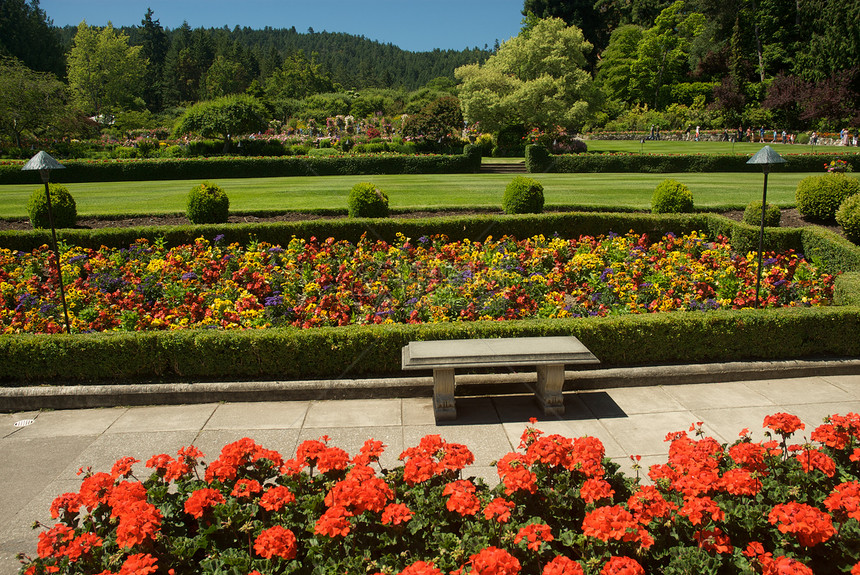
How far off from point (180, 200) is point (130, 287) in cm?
922

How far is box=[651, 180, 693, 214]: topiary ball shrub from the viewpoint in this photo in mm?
12805

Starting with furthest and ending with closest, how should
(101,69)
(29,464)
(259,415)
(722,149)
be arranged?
(101,69) → (722,149) → (259,415) → (29,464)

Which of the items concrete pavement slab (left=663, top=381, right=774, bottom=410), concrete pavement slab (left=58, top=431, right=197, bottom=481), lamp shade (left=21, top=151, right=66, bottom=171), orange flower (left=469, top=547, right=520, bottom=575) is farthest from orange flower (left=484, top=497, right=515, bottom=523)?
lamp shade (left=21, top=151, right=66, bottom=171)

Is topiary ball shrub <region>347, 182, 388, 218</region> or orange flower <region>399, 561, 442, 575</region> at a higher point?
topiary ball shrub <region>347, 182, 388, 218</region>

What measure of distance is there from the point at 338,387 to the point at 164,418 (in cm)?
166

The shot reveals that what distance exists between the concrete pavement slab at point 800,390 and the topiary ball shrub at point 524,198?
7.39 m

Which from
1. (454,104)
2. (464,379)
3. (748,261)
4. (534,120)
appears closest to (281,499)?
(464,379)

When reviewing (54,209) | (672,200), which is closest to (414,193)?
(672,200)

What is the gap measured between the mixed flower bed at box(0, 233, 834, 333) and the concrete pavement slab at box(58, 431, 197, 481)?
191cm

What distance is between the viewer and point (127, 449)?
518 centimetres

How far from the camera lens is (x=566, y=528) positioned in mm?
3406

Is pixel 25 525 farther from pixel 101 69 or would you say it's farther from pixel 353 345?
pixel 101 69

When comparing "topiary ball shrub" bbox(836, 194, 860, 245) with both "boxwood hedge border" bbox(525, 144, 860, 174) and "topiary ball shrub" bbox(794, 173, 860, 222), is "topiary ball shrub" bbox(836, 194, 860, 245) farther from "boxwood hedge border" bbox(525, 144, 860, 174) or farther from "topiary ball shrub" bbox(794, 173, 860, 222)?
"boxwood hedge border" bbox(525, 144, 860, 174)

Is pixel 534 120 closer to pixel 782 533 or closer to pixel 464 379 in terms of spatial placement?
pixel 464 379
